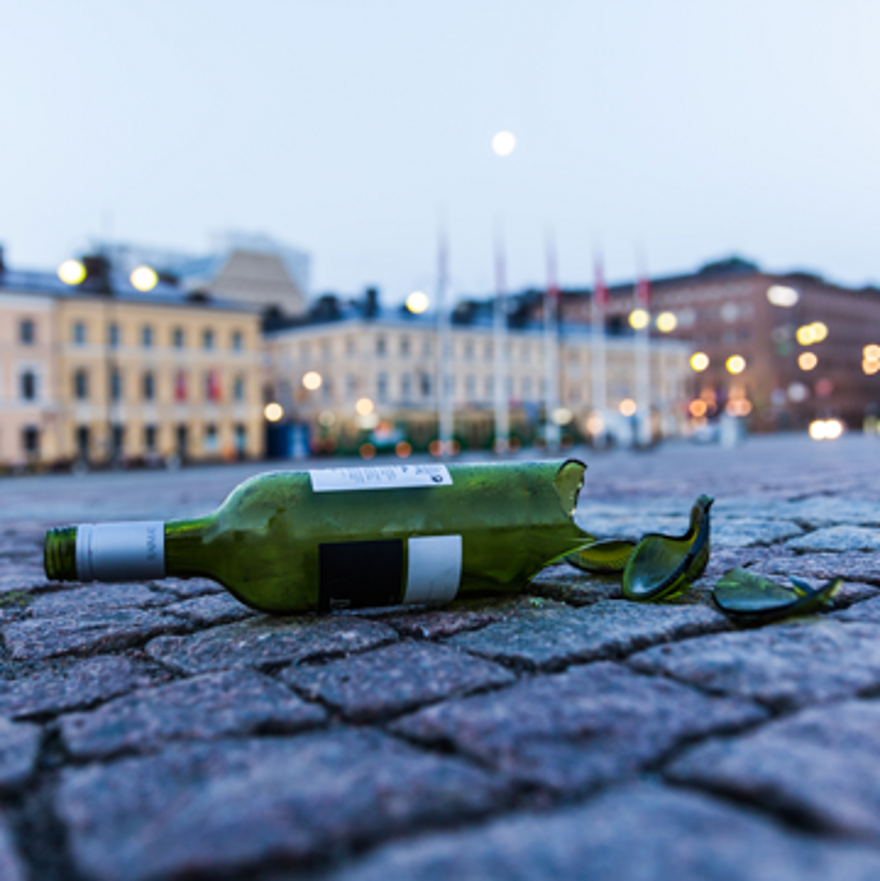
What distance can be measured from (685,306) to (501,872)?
291ft

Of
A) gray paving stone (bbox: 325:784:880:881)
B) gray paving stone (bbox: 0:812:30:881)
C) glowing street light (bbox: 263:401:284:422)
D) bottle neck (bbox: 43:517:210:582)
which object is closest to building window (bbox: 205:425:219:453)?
glowing street light (bbox: 263:401:284:422)

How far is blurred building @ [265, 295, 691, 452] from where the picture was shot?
5075 centimetres

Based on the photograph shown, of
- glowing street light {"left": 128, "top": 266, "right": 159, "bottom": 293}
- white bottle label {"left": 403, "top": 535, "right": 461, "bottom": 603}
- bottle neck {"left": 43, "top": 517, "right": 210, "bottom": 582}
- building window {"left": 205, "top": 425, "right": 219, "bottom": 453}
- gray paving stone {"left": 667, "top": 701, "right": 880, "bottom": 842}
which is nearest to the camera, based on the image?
gray paving stone {"left": 667, "top": 701, "right": 880, "bottom": 842}

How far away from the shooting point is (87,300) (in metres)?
41.8

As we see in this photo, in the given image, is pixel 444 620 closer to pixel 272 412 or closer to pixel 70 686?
pixel 70 686

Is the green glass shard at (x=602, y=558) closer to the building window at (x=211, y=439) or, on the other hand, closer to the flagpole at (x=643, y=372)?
the flagpole at (x=643, y=372)

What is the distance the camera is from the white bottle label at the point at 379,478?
204cm

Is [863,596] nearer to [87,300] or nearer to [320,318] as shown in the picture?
[87,300]

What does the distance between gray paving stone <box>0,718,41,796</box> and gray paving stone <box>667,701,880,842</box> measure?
91 centimetres

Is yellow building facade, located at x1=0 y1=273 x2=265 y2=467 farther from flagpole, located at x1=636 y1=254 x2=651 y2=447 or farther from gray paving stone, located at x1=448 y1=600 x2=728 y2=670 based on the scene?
gray paving stone, located at x1=448 y1=600 x2=728 y2=670

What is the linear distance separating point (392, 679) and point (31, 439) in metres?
42.8

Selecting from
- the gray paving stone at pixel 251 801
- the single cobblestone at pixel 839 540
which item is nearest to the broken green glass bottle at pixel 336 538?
the gray paving stone at pixel 251 801

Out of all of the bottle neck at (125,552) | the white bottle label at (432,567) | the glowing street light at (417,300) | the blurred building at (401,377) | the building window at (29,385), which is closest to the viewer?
the bottle neck at (125,552)

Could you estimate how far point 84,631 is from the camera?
7.43 ft
